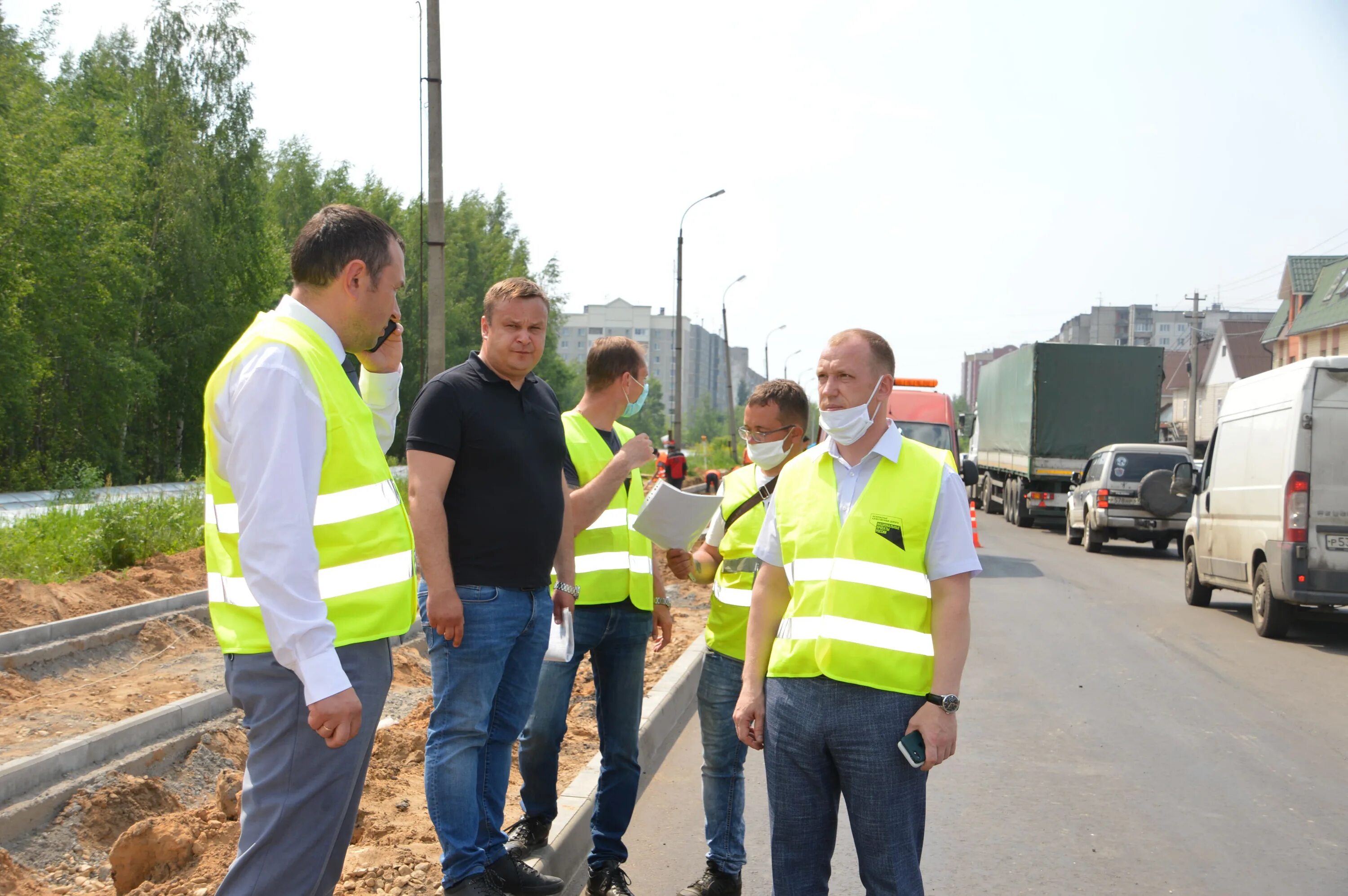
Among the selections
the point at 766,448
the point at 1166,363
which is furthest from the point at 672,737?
the point at 1166,363

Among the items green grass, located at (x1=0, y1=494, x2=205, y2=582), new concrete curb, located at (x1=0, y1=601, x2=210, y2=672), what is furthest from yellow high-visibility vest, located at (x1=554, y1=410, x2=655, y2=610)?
green grass, located at (x1=0, y1=494, x2=205, y2=582)

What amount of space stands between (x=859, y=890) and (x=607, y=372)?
2375 millimetres

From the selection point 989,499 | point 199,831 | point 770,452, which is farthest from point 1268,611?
point 989,499

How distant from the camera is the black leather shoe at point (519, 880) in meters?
3.94

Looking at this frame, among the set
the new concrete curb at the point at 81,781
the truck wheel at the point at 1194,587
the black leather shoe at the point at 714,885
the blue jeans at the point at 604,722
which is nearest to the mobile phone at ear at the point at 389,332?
the blue jeans at the point at 604,722

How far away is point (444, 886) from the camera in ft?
12.2

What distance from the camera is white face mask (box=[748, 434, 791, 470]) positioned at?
4.39m

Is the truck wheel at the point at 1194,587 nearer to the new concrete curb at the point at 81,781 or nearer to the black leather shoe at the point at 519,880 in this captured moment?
the new concrete curb at the point at 81,781

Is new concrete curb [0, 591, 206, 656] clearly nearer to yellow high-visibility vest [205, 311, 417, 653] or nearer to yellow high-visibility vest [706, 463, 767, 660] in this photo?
yellow high-visibility vest [706, 463, 767, 660]

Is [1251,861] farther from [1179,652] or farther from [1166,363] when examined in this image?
[1166,363]

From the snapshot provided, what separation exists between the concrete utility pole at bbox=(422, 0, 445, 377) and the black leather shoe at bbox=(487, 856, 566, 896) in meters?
7.69

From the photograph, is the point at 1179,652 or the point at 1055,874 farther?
the point at 1179,652

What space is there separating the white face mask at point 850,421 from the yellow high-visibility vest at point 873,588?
0.38 ft

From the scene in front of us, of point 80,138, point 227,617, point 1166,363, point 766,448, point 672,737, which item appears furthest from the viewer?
point 1166,363
